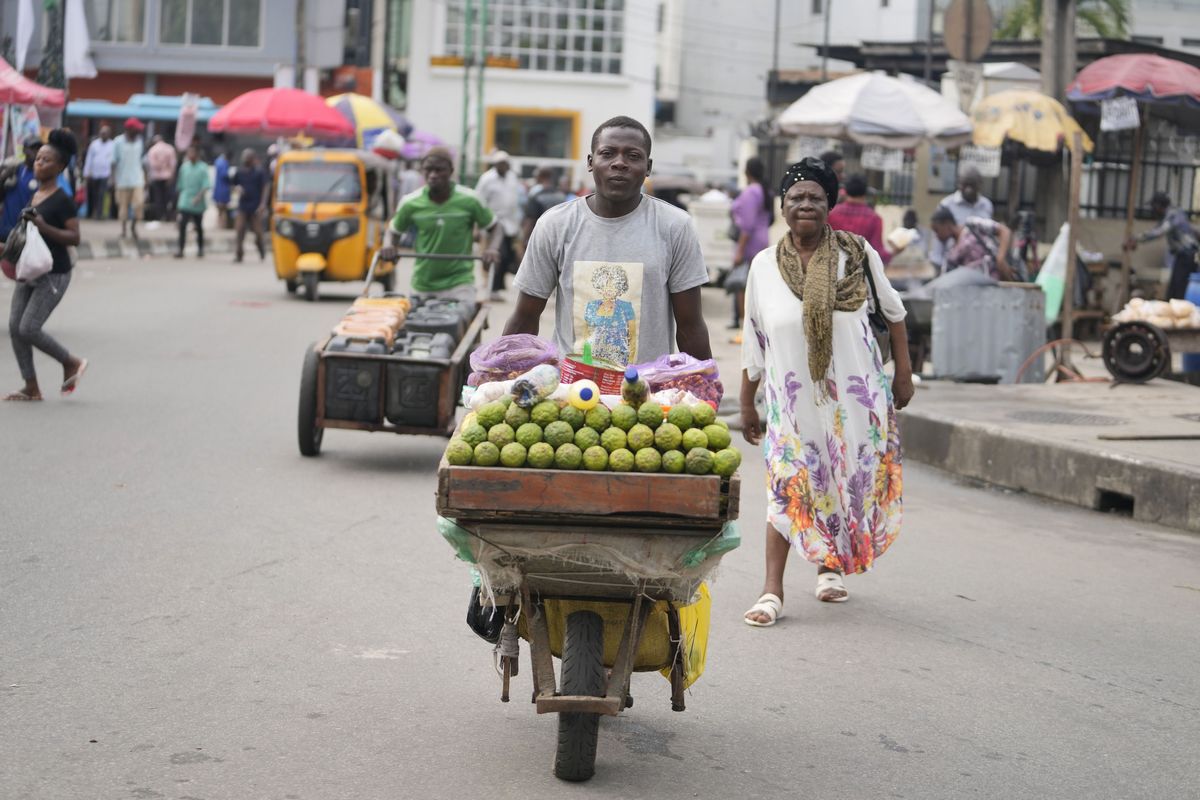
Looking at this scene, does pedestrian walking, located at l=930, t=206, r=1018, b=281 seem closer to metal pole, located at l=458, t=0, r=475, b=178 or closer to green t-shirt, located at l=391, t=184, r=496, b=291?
green t-shirt, located at l=391, t=184, r=496, b=291

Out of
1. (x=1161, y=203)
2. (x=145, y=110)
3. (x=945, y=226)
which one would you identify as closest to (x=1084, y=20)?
(x=1161, y=203)

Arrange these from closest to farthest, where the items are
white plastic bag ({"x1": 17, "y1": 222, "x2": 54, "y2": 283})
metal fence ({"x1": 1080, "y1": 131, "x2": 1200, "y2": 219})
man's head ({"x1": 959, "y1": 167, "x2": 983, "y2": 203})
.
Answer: white plastic bag ({"x1": 17, "y1": 222, "x2": 54, "y2": 283}) < man's head ({"x1": 959, "y1": 167, "x2": 983, "y2": 203}) < metal fence ({"x1": 1080, "y1": 131, "x2": 1200, "y2": 219})

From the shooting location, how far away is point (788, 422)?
6547 millimetres

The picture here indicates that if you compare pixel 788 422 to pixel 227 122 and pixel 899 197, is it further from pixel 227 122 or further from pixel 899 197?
pixel 227 122

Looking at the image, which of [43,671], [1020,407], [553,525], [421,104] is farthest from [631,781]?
[421,104]

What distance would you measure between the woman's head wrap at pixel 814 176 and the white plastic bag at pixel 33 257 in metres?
6.61

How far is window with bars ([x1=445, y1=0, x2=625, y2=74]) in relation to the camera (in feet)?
194

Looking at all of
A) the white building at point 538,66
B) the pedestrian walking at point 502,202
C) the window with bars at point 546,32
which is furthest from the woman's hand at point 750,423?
the window with bars at point 546,32

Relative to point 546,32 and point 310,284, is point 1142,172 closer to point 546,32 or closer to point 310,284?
point 310,284

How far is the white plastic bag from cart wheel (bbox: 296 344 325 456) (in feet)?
8.53

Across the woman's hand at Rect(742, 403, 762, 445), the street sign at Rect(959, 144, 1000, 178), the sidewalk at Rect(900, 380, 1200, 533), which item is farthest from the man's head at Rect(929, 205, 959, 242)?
the woman's hand at Rect(742, 403, 762, 445)

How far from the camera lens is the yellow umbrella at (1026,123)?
18703 millimetres

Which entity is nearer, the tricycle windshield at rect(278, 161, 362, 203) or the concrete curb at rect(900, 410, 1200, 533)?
the concrete curb at rect(900, 410, 1200, 533)

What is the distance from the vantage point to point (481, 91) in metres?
56.2
